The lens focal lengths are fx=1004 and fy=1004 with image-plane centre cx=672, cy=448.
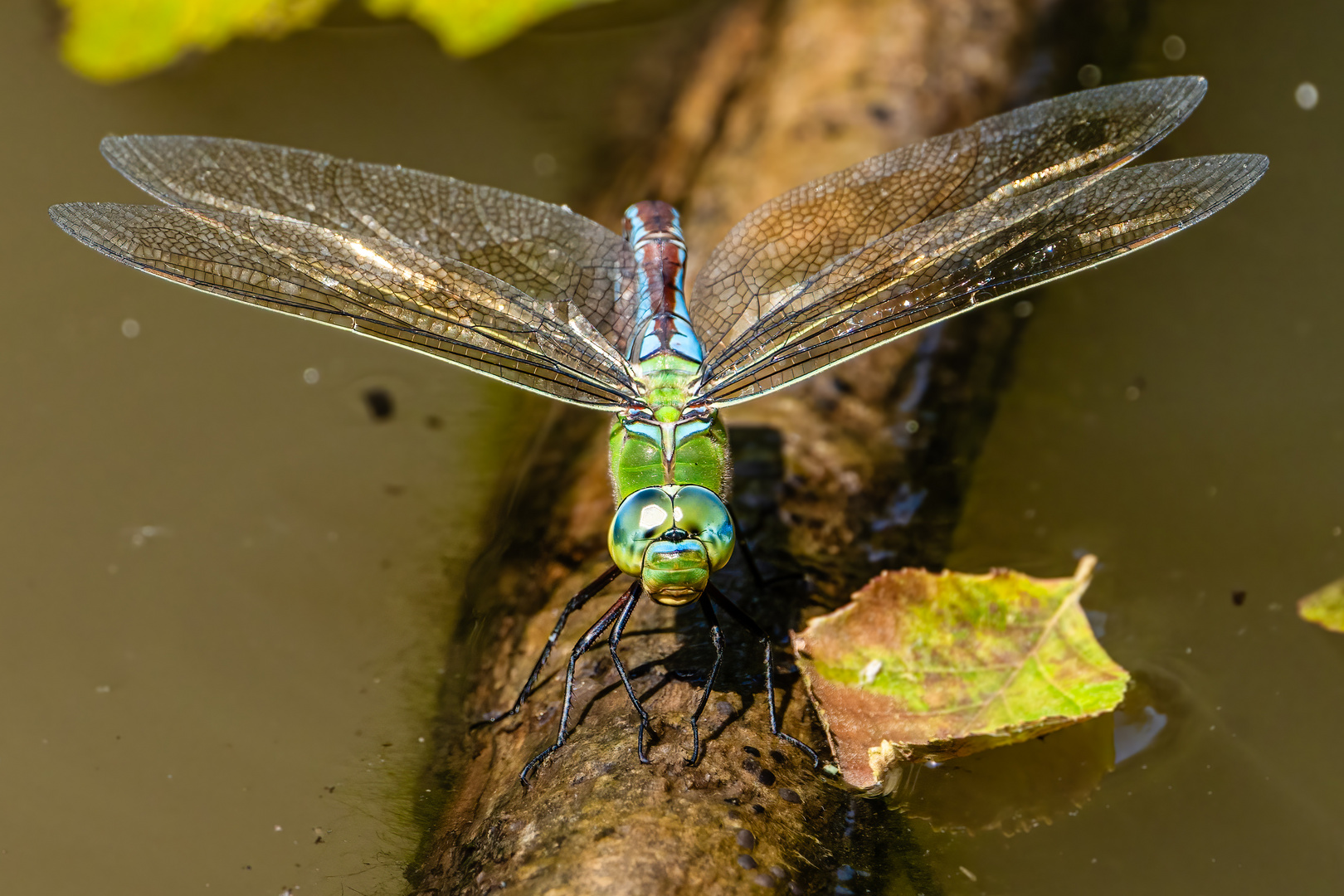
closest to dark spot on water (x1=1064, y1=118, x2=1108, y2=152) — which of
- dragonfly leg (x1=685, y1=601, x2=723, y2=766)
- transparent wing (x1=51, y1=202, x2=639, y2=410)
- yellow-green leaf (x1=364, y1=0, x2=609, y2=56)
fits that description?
transparent wing (x1=51, y1=202, x2=639, y2=410)

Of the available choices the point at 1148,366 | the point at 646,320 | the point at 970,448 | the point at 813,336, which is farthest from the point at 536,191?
the point at 1148,366

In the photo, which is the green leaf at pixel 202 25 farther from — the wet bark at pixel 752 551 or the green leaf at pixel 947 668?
the green leaf at pixel 947 668

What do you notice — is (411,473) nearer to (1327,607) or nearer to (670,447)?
(670,447)

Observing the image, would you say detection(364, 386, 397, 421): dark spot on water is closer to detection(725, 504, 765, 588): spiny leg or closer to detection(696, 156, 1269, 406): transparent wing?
detection(696, 156, 1269, 406): transparent wing

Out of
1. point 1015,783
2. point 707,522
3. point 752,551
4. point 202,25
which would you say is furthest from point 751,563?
point 202,25

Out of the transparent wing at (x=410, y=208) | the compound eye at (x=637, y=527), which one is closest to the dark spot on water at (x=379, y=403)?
the transparent wing at (x=410, y=208)

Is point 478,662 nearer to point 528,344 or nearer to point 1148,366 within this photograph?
point 528,344
